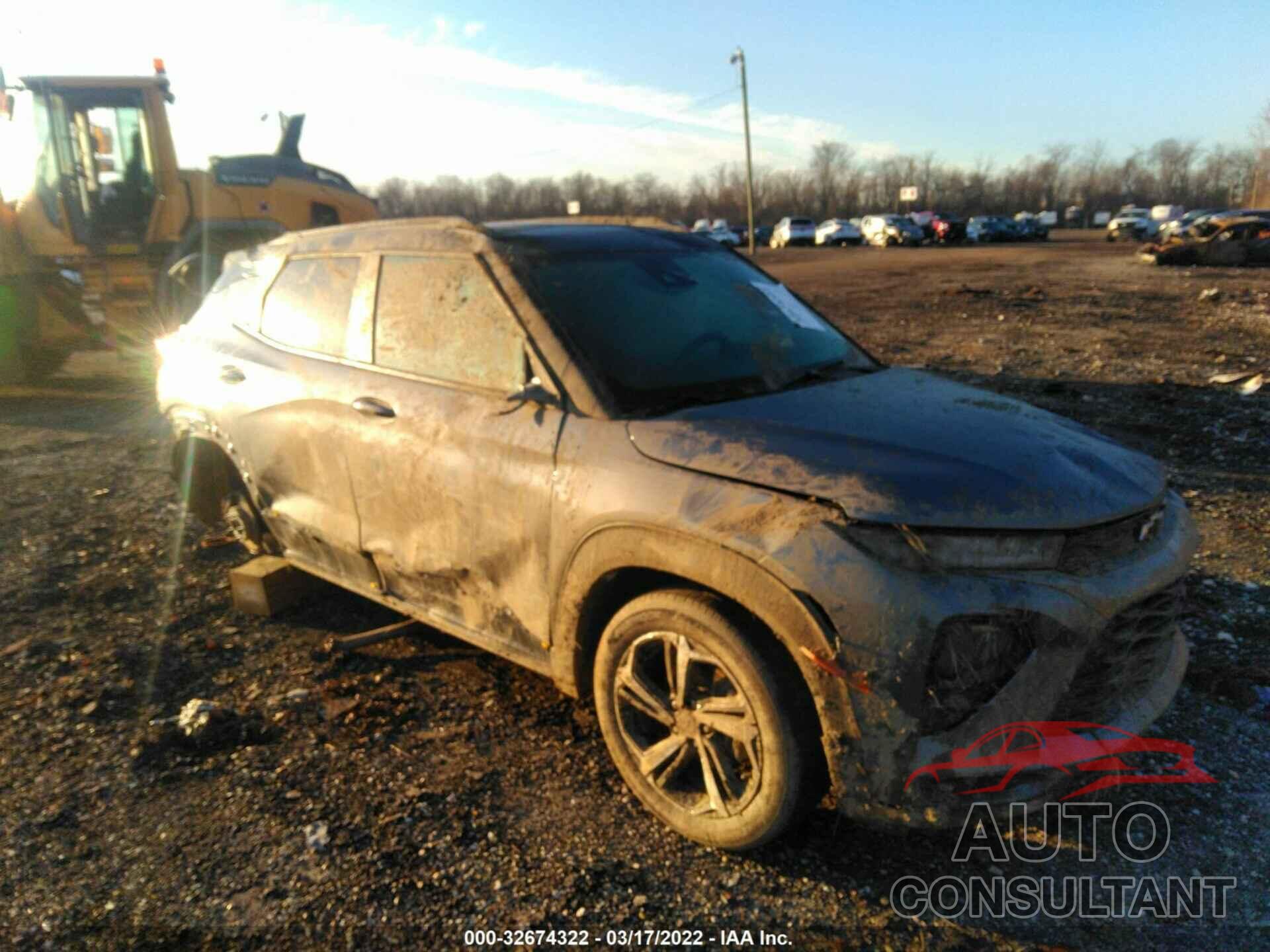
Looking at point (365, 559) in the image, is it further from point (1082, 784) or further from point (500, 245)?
point (1082, 784)

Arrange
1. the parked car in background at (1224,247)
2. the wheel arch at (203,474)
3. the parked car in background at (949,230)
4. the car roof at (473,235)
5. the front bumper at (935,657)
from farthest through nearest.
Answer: the parked car in background at (949,230) < the parked car in background at (1224,247) < the wheel arch at (203,474) < the car roof at (473,235) < the front bumper at (935,657)

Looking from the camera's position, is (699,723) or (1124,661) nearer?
(1124,661)

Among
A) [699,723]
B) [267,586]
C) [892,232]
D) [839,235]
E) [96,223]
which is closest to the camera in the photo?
[699,723]

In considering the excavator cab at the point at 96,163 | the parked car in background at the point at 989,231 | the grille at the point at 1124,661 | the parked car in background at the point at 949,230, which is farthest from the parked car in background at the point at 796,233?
the grille at the point at 1124,661

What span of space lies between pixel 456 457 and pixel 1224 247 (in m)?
25.8

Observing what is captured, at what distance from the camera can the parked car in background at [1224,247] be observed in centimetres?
2216

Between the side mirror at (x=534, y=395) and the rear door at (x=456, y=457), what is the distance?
29mm

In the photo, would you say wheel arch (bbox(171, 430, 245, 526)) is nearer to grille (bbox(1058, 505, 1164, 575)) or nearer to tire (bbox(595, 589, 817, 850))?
tire (bbox(595, 589, 817, 850))

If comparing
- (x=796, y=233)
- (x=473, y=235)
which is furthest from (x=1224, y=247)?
(x=796, y=233)

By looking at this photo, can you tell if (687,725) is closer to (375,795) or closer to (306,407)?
(375,795)

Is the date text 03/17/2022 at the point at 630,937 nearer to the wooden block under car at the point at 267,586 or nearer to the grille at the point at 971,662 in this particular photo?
the grille at the point at 971,662

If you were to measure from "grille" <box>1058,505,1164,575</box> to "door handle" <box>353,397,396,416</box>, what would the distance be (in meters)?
2.41

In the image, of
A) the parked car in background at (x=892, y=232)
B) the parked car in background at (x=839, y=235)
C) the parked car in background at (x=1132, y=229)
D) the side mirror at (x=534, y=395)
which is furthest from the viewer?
the parked car in background at (x=839, y=235)

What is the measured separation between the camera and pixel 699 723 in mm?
2574
